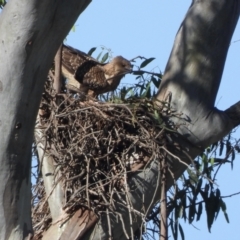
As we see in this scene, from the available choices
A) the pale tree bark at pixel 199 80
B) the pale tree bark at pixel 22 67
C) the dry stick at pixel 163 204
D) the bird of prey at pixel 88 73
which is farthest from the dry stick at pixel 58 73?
the pale tree bark at pixel 22 67

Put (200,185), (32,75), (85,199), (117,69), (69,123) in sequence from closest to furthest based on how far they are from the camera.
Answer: (32,75)
(85,199)
(69,123)
(200,185)
(117,69)

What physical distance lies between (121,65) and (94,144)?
6.24 feet

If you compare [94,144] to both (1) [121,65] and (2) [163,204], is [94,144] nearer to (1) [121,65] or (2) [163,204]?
(2) [163,204]

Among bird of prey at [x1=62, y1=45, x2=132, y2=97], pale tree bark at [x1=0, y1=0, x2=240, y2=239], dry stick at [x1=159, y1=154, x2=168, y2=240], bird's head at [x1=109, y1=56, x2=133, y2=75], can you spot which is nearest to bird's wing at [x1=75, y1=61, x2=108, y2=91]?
bird of prey at [x1=62, y1=45, x2=132, y2=97]

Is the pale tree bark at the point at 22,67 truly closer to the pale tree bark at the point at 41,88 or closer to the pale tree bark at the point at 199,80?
the pale tree bark at the point at 41,88

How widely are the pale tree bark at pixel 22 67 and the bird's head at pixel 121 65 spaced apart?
9.35 ft

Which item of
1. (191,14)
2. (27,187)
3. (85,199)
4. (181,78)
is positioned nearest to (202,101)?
(181,78)

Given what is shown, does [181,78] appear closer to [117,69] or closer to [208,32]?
[208,32]

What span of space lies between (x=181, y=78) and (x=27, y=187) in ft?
5.01

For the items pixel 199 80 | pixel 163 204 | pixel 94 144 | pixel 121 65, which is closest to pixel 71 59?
pixel 121 65

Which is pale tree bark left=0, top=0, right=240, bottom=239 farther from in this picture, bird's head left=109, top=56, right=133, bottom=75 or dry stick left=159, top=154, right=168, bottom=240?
bird's head left=109, top=56, right=133, bottom=75

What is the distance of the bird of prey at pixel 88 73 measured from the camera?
21.5ft

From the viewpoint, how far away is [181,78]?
5.06 m

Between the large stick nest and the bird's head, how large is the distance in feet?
4.41
